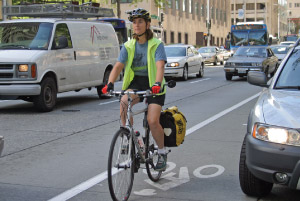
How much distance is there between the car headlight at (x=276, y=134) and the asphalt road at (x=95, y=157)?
0.88 meters

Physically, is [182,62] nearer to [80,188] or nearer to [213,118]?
[213,118]

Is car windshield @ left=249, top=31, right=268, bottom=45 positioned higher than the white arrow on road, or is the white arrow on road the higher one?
car windshield @ left=249, top=31, right=268, bottom=45

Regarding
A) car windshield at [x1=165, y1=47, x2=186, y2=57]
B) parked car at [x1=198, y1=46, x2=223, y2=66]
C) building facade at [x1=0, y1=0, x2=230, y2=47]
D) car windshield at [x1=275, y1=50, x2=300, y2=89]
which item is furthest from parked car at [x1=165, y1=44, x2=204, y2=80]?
building facade at [x1=0, y1=0, x2=230, y2=47]

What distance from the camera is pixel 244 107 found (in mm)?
13617

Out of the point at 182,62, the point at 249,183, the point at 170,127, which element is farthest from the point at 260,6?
the point at 249,183

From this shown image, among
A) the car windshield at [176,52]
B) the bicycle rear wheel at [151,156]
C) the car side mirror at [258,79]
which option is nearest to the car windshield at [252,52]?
the car windshield at [176,52]

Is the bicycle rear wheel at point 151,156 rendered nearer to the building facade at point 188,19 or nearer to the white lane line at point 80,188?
the white lane line at point 80,188

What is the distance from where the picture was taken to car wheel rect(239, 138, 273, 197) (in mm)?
5156

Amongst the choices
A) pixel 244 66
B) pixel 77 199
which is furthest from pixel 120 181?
pixel 244 66

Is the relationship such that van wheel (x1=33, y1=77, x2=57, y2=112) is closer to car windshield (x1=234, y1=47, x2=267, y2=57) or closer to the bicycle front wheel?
the bicycle front wheel

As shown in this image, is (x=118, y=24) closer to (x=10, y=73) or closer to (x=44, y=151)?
(x=10, y=73)

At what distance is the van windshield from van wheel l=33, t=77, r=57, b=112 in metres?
0.83

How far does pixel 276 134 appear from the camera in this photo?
4.55 metres

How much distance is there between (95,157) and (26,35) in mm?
6692
